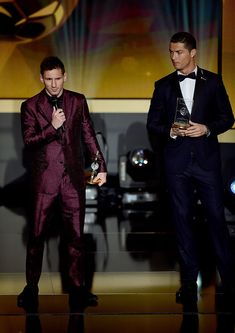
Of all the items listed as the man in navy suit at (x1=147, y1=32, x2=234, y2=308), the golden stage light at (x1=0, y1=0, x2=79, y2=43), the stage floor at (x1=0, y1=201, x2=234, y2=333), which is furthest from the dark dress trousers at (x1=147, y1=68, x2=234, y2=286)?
the golden stage light at (x1=0, y1=0, x2=79, y2=43)

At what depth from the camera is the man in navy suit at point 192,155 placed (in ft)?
12.9

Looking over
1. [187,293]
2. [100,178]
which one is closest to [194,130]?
[100,178]

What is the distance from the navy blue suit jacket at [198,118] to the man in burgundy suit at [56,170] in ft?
1.26

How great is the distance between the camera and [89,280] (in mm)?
4449

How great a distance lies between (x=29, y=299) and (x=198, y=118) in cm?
131

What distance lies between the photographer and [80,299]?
388 cm

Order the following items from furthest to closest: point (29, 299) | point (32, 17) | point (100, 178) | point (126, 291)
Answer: point (32, 17), point (126, 291), point (100, 178), point (29, 299)

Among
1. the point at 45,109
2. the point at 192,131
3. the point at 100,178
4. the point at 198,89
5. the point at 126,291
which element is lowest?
Answer: the point at 126,291

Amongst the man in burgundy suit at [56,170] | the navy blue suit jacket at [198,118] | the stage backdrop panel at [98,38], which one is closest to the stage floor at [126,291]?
the man in burgundy suit at [56,170]

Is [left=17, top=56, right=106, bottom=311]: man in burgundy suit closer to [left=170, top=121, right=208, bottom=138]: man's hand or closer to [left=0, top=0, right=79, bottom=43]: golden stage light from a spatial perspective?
[left=170, top=121, right=208, bottom=138]: man's hand

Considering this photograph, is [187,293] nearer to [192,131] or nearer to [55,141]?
[192,131]

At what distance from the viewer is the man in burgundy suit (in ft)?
12.7

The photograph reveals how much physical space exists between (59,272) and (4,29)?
402 cm

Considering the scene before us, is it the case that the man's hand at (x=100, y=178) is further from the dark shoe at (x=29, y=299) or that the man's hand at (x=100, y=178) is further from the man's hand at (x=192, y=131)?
the dark shoe at (x=29, y=299)
